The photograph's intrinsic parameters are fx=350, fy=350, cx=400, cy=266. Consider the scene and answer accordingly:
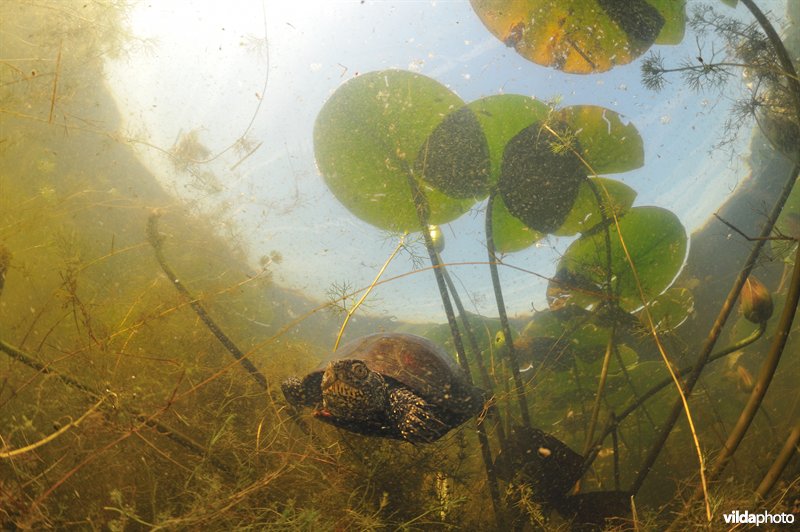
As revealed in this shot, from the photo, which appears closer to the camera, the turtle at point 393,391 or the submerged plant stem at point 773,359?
the submerged plant stem at point 773,359

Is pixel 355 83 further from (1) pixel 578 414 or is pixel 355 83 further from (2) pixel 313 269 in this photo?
(2) pixel 313 269

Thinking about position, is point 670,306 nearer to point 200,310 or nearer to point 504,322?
point 504,322

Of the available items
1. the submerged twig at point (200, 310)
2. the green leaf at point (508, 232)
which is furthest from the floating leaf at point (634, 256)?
the submerged twig at point (200, 310)

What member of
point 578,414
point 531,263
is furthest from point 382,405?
point 531,263

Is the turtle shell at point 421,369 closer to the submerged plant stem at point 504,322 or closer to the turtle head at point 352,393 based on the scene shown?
the turtle head at point 352,393

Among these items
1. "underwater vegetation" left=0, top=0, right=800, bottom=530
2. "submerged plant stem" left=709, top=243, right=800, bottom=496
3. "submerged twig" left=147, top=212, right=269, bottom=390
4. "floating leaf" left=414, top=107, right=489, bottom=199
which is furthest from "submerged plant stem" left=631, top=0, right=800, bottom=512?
"submerged twig" left=147, top=212, right=269, bottom=390

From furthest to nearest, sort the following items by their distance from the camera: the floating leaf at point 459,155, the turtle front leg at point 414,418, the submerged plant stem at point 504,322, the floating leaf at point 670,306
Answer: the floating leaf at point 670,306, the floating leaf at point 459,155, the submerged plant stem at point 504,322, the turtle front leg at point 414,418

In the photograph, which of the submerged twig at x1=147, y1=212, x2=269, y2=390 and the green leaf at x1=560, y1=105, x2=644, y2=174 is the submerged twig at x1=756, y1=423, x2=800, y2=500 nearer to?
the green leaf at x1=560, y1=105, x2=644, y2=174
